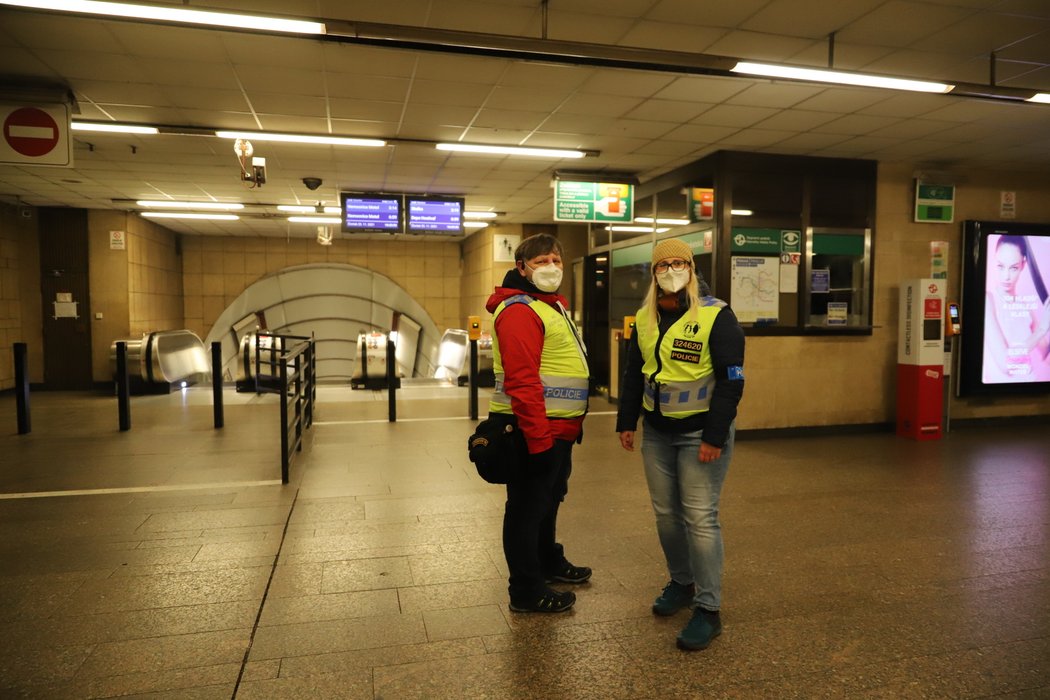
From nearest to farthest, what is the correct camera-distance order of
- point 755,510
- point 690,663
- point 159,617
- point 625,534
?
point 690,663 < point 159,617 < point 625,534 < point 755,510

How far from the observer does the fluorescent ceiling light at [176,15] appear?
333 centimetres

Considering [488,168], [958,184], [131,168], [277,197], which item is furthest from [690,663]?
[277,197]

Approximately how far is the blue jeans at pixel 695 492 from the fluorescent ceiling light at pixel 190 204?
9727 millimetres

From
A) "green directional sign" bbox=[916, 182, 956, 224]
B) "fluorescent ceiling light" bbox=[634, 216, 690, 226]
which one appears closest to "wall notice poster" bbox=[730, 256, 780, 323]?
"fluorescent ceiling light" bbox=[634, 216, 690, 226]

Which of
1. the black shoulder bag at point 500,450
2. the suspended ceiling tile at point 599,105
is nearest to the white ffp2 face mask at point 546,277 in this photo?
the black shoulder bag at point 500,450

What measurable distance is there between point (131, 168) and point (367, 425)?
422 centimetres

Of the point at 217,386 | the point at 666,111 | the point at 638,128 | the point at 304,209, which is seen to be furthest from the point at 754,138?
the point at 304,209

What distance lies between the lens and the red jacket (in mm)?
2547

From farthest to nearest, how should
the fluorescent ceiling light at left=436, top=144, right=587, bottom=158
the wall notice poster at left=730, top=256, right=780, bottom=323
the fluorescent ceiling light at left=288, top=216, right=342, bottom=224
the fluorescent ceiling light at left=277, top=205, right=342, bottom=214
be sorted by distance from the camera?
1. the fluorescent ceiling light at left=288, top=216, right=342, bottom=224
2. the fluorescent ceiling light at left=277, top=205, right=342, bottom=214
3. the wall notice poster at left=730, top=256, right=780, bottom=323
4. the fluorescent ceiling light at left=436, top=144, right=587, bottom=158

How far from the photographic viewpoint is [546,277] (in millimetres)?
2715

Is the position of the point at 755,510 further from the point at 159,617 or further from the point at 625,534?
the point at 159,617

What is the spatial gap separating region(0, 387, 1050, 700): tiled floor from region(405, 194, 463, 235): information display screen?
461cm

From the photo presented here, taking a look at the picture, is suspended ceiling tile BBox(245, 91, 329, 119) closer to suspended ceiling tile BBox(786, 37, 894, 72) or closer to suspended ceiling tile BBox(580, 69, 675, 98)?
suspended ceiling tile BBox(580, 69, 675, 98)

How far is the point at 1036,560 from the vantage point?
350 centimetres
